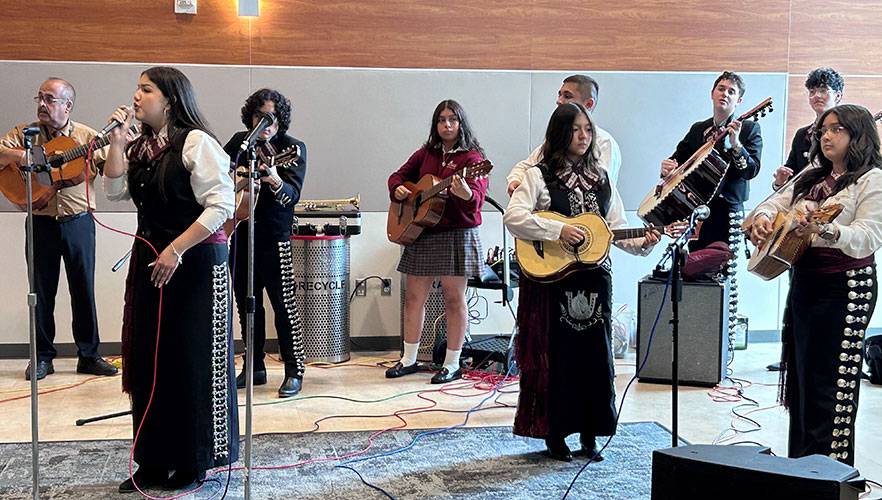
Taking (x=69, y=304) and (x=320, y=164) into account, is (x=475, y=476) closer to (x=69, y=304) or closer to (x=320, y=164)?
(x=320, y=164)

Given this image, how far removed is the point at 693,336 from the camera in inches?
191

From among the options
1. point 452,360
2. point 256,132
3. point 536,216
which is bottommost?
point 452,360

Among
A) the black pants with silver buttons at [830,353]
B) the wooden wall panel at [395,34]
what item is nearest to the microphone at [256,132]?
the black pants with silver buttons at [830,353]

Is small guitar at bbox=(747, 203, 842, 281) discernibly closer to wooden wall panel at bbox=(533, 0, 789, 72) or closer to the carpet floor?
the carpet floor

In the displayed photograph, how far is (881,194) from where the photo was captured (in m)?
2.89

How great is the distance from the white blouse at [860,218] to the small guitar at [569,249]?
26.6 inches

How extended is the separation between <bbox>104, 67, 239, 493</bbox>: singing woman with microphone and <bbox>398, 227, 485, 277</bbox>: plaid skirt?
1.80m

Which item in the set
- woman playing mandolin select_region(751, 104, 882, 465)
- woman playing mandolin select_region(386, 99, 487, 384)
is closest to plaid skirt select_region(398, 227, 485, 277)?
woman playing mandolin select_region(386, 99, 487, 384)

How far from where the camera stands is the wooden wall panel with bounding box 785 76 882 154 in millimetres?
6164

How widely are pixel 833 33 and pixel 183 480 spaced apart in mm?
5219

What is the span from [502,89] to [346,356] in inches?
79.0

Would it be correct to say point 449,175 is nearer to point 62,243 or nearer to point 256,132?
point 256,132

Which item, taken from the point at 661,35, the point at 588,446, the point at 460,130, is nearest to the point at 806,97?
the point at 661,35

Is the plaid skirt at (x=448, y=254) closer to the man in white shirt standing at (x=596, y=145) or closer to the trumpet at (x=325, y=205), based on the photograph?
the man in white shirt standing at (x=596, y=145)
